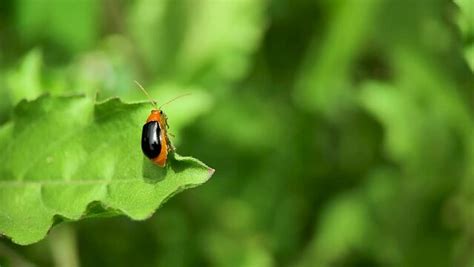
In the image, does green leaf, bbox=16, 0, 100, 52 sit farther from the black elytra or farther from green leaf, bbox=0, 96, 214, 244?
the black elytra

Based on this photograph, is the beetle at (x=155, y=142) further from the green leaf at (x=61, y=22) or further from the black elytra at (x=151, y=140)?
the green leaf at (x=61, y=22)

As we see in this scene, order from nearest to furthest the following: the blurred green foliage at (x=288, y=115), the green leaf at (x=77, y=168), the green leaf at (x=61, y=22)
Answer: the green leaf at (x=77, y=168) → the blurred green foliage at (x=288, y=115) → the green leaf at (x=61, y=22)

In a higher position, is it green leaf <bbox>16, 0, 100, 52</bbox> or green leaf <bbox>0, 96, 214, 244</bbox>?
green leaf <bbox>16, 0, 100, 52</bbox>

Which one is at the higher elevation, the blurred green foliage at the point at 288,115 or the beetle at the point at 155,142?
the blurred green foliage at the point at 288,115

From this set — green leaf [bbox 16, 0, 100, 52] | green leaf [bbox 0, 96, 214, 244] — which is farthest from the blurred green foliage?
green leaf [bbox 0, 96, 214, 244]

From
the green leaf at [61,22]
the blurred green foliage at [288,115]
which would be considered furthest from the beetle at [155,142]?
the green leaf at [61,22]

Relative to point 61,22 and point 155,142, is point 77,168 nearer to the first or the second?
point 155,142

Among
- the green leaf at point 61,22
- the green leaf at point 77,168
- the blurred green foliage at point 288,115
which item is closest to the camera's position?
the green leaf at point 77,168

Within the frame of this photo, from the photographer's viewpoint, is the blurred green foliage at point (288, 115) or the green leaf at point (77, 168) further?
the blurred green foliage at point (288, 115)
